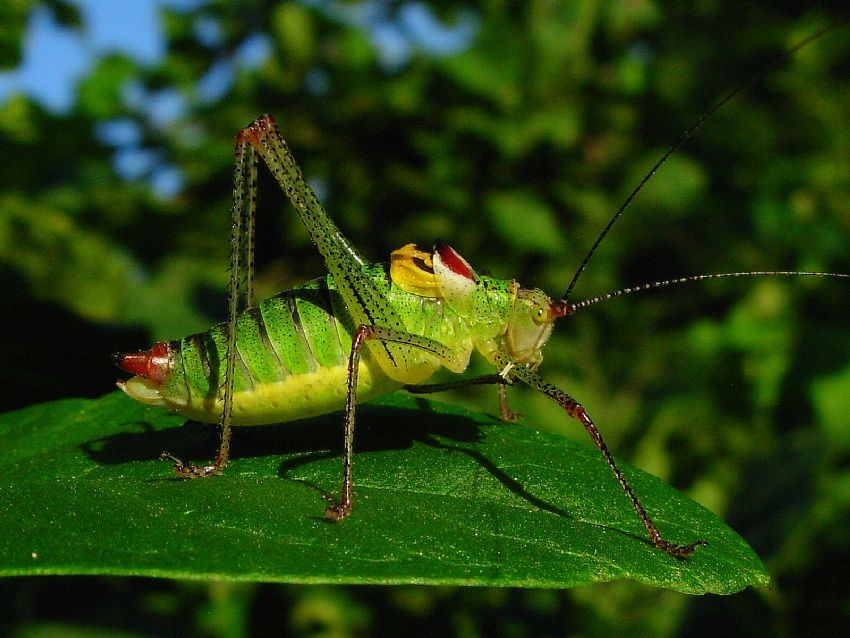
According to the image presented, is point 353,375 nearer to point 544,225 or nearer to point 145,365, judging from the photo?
point 145,365

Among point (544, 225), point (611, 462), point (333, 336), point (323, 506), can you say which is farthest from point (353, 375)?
point (544, 225)

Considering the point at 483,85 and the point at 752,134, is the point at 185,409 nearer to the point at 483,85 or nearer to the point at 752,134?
the point at 483,85

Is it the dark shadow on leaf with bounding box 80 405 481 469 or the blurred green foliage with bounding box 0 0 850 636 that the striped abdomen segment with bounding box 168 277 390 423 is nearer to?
the dark shadow on leaf with bounding box 80 405 481 469

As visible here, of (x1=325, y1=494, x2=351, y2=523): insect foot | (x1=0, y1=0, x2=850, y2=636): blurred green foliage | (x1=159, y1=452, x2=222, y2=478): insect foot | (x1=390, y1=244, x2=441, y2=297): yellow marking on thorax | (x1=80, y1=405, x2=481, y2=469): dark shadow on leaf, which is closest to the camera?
(x1=325, y1=494, x2=351, y2=523): insect foot

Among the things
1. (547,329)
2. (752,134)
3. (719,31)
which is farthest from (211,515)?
(719,31)

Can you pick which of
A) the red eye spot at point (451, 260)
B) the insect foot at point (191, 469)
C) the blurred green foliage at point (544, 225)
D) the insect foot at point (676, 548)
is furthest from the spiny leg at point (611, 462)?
the blurred green foliage at point (544, 225)

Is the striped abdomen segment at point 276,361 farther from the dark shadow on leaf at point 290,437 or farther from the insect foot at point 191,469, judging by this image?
the insect foot at point 191,469

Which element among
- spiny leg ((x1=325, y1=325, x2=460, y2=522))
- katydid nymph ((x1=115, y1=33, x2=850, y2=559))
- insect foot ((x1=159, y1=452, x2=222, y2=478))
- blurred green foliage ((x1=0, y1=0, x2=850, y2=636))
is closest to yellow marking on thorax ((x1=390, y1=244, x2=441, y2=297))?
katydid nymph ((x1=115, y1=33, x2=850, y2=559))

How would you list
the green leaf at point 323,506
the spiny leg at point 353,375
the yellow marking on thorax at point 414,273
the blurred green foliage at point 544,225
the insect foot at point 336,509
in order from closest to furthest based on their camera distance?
the green leaf at point 323,506, the insect foot at point 336,509, the spiny leg at point 353,375, the yellow marking on thorax at point 414,273, the blurred green foliage at point 544,225
